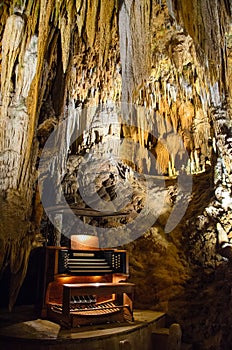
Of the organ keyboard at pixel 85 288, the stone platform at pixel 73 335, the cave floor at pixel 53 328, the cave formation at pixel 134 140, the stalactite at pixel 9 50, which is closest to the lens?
the stone platform at pixel 73 335

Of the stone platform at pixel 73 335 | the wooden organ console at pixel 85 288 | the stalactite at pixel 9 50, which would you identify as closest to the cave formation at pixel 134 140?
the stalactite at pixel 9 50

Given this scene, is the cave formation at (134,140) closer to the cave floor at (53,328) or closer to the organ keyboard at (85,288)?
the cave floor at (53,328)

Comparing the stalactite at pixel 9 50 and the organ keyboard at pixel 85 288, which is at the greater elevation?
the stalactite at pixel 9 50

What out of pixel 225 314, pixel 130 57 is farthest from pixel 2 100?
pixel 225 314

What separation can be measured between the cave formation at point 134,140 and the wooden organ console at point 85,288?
59 centimetres

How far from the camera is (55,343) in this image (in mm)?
3758

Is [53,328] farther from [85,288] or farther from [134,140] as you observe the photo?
[134,140]

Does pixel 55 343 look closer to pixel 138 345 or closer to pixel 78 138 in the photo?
pixel 138 345

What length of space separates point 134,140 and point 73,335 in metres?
6.29

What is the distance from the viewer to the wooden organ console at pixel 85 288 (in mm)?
4527

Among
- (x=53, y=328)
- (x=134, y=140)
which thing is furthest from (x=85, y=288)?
(x=134, y=140)

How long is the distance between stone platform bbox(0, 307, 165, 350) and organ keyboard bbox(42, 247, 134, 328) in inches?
6.5

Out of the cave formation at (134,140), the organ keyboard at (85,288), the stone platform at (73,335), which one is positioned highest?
the cave formation at (134,140)

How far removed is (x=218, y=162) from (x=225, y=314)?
3089mm
